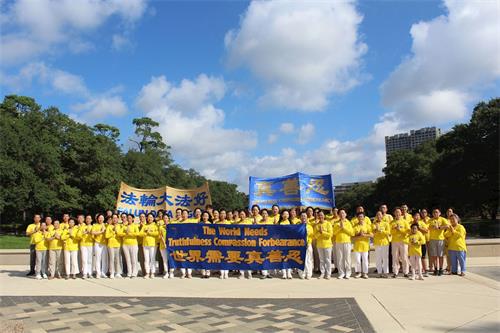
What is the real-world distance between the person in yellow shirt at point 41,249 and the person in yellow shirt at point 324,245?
6.92 m

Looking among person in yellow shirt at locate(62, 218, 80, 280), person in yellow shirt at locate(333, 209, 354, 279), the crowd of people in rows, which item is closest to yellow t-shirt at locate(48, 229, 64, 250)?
the crowd of people in rows

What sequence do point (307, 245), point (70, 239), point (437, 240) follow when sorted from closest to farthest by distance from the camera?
point (307, 245) → point (437, 240) → point (70, 239)

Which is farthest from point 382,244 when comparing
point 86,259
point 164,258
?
point 86,259

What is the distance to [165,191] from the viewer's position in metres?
14.6

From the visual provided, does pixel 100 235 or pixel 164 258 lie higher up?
pixel 100 235

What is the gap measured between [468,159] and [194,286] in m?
30.4

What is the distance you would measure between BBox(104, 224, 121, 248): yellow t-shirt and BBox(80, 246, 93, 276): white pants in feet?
2.00

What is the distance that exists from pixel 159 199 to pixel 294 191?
475 cm

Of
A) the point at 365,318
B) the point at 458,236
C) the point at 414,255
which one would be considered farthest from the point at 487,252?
the point at 365,318

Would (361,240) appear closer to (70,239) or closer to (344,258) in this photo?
(344,258)

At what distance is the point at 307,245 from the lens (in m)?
Answer: 10.0

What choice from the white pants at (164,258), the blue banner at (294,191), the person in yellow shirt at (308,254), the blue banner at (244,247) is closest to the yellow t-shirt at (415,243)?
the person in yellow shirt at (308,254)

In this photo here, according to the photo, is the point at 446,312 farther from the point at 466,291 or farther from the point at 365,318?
the point at 466,291

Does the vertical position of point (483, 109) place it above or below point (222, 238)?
above
